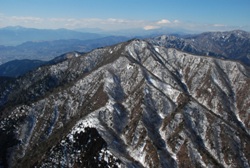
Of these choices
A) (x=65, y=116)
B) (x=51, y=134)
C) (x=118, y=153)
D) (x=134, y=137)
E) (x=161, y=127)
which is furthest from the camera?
(x=65, y=116)

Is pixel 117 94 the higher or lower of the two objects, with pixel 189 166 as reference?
higher

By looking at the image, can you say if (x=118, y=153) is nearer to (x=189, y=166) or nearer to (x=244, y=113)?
(x=189, y=166)

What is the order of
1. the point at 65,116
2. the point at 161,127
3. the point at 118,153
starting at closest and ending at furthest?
the point at 118,153, the point at 161,127, the point at 65,116

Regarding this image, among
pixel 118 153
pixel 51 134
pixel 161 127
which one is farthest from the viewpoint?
pixel 51 134

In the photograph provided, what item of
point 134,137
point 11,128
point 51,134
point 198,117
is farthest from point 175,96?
point 11,128

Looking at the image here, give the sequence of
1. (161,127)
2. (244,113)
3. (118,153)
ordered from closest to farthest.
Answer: (118,153) → (161,127) → (244,113)

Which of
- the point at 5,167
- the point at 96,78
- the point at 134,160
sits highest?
the point at 96,78

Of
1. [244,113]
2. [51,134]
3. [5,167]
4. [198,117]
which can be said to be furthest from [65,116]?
[244,113]

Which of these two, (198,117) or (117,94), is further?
(117,94)

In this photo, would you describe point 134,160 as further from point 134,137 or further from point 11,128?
point 11,128
